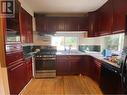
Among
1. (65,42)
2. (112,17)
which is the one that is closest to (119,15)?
(112,17)

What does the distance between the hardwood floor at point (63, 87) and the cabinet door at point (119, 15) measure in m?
1.55

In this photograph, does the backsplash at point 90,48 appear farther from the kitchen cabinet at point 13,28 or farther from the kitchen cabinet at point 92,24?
the kitchen cabinet at point 13,28

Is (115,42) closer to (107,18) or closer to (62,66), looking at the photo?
(107,18)

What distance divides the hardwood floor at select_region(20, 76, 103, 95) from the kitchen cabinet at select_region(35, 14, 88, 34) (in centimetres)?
172

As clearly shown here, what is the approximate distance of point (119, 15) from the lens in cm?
244

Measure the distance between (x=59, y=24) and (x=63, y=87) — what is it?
7.18 feet

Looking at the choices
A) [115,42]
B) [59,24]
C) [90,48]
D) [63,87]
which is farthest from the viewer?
[90,48]

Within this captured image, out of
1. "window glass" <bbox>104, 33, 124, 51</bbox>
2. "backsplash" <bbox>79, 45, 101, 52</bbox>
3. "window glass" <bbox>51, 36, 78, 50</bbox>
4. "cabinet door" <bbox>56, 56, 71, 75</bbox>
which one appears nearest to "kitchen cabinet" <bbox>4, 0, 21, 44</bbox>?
"cabinet door" <bbox>56, 56, 71, 75</bbox>

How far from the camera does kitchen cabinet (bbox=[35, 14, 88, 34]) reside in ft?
13.8

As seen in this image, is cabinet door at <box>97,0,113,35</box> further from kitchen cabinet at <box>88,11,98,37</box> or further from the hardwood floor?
the hardwood floor

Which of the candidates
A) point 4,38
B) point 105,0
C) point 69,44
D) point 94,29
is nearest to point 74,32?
point 69,44

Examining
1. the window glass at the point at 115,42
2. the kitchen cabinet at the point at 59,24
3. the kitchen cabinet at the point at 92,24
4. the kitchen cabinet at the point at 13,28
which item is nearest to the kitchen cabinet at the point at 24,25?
the kitchen cabinet at the point at 13,28

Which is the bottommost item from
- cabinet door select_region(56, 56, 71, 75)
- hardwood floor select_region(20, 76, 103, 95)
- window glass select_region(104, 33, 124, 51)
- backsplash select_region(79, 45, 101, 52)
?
hardwood floor select_region(20, 76, 103, 95)

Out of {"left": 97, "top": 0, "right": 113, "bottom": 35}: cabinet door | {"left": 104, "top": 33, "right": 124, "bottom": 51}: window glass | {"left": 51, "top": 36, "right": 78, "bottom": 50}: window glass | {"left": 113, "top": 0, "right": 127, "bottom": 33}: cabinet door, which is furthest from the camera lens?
{"left": 51, "top": 36, "right": 78, "bottom": 50}: window glass
